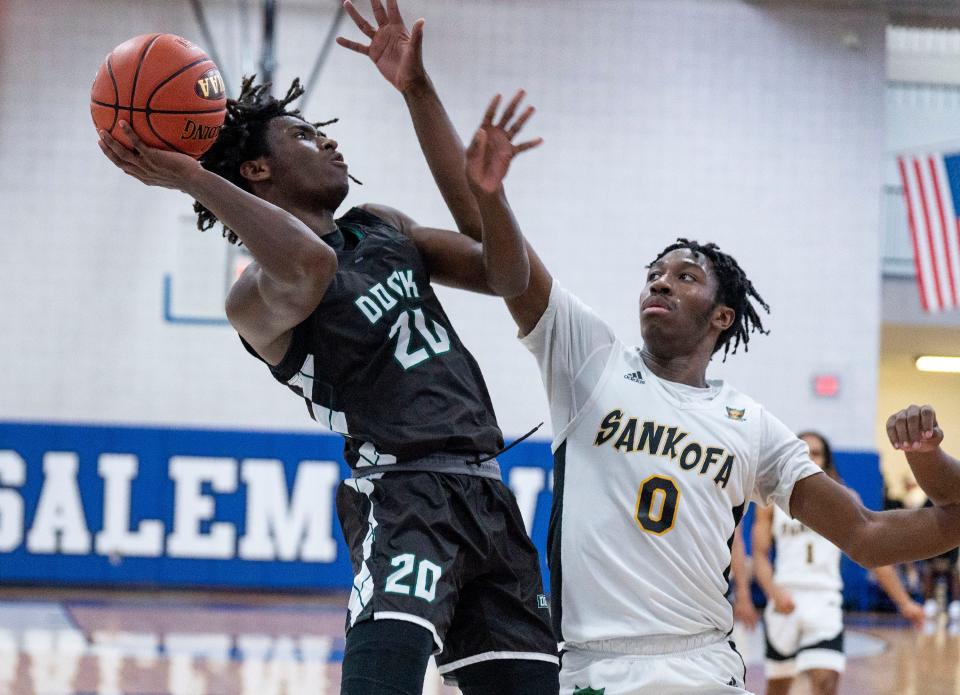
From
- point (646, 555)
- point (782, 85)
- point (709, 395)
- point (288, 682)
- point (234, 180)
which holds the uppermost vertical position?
point (782, 85)

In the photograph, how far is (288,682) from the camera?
777 cm

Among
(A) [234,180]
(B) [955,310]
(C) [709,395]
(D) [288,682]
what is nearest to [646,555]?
(C) [709,395]

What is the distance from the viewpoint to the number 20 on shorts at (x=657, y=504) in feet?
11.3

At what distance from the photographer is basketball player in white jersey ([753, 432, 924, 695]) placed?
6.62 m

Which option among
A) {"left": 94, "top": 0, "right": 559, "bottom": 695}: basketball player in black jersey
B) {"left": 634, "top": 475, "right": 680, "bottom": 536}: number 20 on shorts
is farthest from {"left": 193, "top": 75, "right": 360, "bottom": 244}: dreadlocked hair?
{"left": 634, "top": 475, "right": 680, "bottom": 536}: number 20 on shorts

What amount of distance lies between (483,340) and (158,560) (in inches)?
161

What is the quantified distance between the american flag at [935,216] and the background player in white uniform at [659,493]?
10370 millimetres

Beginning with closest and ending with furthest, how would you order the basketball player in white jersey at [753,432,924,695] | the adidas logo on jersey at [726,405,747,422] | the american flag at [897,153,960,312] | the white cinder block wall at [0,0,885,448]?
the adidas logo on jersey at [726,405,747,422]
the basketball player in white jersey at [753,432,924,695]
the white cinder block wall at [0,0,885,448]
the american flag at [897,153,960,312]

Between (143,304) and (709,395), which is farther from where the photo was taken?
(143,304)

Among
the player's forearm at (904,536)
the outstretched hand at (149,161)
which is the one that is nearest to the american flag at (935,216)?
the player's forearm at (904,536)

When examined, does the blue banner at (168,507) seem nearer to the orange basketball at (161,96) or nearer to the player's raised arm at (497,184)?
the orange basketball at (161,96)

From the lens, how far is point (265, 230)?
3.01 m

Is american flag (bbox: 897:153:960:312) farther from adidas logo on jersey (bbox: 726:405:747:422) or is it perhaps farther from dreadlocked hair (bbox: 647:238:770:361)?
adidas logo on jersey (bbox: 726:405:747:422)

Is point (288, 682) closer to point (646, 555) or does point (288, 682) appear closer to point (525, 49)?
point (646, 555)
